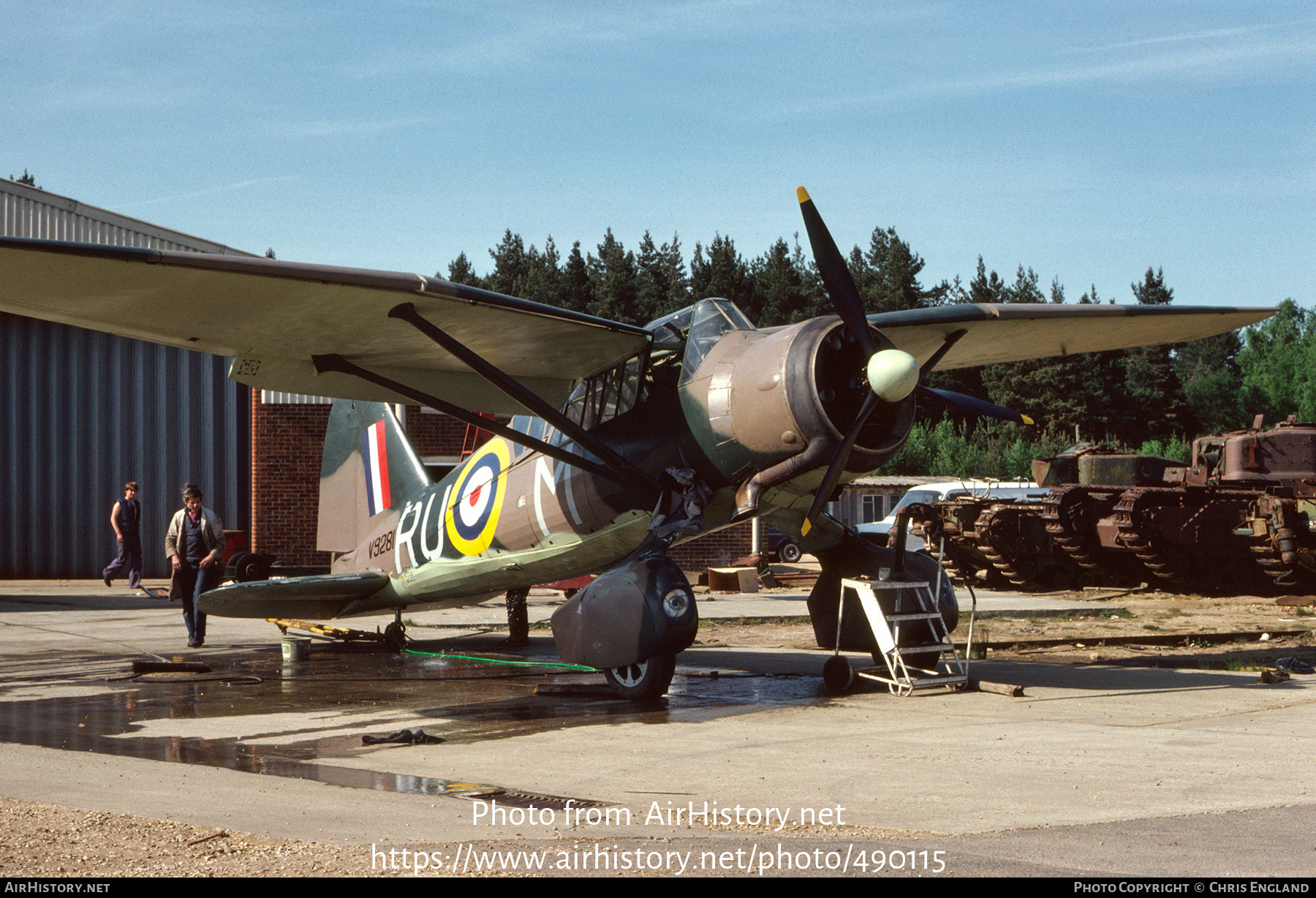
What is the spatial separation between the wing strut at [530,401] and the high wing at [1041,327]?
7.56 ft

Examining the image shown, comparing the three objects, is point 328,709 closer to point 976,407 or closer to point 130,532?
point 976,407

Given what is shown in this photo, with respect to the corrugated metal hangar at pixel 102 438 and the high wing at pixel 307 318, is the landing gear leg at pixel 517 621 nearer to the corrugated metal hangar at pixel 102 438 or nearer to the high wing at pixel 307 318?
the high wing at pixel 307 318

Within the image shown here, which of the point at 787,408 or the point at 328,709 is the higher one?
the point at 787,408

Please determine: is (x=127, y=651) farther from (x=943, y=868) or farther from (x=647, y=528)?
(x=943, y=868)

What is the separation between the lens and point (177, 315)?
8.60 meters

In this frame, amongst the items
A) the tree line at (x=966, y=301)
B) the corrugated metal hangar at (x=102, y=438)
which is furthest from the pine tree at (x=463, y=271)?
the corrugated metal hangar at (x=102, y=438)

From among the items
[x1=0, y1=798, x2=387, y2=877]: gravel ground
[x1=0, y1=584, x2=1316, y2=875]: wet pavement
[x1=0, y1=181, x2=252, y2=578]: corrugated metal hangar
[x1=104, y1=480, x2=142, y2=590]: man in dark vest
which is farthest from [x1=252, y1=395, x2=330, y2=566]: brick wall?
[x1=0, y1=798, x2=387, y2=877]: gravel ground

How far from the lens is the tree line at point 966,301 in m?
68.8

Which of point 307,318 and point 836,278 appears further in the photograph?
point 307,318

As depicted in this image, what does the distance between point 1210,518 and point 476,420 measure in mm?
17124

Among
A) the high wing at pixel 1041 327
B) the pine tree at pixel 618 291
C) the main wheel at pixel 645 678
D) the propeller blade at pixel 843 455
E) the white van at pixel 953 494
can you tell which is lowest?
the main wheel at pixel 645 678

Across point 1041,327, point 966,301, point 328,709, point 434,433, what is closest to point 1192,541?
point 1041,327

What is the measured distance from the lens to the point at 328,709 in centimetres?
885

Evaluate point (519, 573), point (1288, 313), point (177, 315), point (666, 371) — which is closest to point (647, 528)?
point (666, 371)
